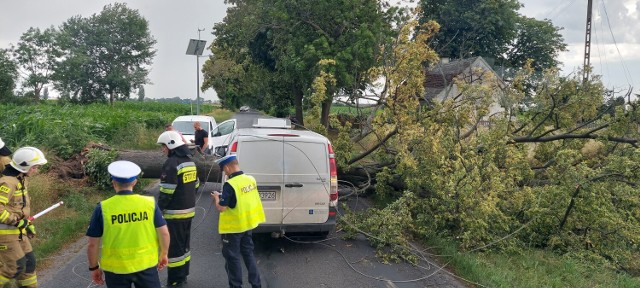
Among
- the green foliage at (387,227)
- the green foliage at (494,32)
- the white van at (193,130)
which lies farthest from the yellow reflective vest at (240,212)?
the green foliage at (494,32)

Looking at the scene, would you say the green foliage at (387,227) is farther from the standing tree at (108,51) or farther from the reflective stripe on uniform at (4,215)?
the standing tree at (108,51)

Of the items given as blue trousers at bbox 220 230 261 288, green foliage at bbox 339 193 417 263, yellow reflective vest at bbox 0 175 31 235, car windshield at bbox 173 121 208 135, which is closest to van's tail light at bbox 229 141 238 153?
blue trousers at bbox 220 230 261 288

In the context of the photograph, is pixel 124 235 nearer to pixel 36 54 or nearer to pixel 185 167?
pixel 185 167

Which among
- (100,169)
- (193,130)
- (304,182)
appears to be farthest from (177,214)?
(193,130)

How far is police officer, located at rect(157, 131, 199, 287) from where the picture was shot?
225 inches

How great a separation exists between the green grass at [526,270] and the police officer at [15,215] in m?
5.23

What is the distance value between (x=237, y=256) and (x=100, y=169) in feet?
21.5

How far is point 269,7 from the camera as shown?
21750 millimetres

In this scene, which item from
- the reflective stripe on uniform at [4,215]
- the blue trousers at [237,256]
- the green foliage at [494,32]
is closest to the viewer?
the reflective stripe on uniform at [4,215]

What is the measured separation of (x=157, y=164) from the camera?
10.8 m

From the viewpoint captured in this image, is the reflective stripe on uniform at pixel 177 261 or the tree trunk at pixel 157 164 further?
the tree trunk at pixel 157 164

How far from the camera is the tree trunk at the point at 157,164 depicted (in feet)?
34.3

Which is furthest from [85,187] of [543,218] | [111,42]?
[111,42]

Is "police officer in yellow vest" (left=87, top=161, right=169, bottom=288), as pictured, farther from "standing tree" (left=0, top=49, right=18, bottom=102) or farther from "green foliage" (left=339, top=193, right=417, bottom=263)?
"standing tree" (left=0, top=49, right=18, bottom=102)
